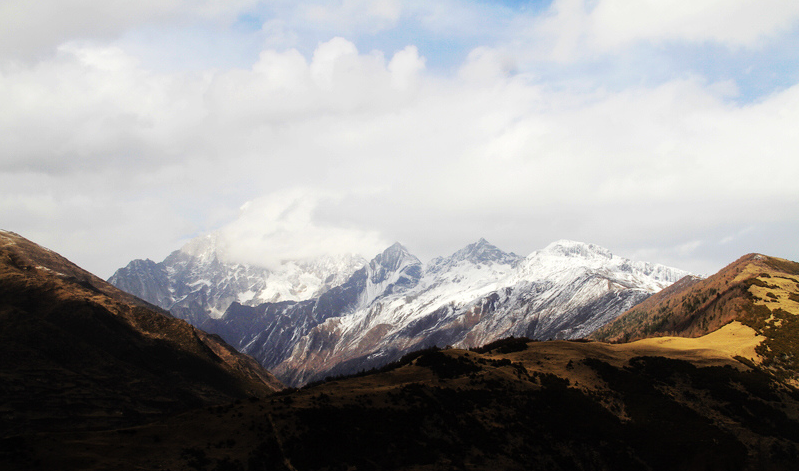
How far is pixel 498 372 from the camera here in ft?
342

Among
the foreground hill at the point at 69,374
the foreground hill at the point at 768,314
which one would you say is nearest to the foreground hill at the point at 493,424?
the foreground hill at the point at 768,314

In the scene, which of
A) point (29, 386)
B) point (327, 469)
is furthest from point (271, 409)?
point (29, 386)

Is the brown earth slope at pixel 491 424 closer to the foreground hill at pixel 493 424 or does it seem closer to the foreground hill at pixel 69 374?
the foreground hill at pixel 493 424

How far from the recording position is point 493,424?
280 feet

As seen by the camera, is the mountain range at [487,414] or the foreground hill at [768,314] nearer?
the mountain range at [487,414]

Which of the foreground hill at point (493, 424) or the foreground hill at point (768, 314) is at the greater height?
the foreground hill at point (768, 314)

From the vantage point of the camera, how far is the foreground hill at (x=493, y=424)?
6512 centimetres

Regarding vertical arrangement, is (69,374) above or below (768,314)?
below

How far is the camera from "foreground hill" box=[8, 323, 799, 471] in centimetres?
6512

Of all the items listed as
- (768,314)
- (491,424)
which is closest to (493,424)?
(491,424)

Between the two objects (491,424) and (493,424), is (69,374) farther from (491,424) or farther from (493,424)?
(493,424)

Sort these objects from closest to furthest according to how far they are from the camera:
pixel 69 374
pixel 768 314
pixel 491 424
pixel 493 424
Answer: pixel 491 424
pixel 493 424
pixel 768 314
pixel 69 374

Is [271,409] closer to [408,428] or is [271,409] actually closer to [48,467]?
[408,428]

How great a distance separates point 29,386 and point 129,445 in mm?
114700
